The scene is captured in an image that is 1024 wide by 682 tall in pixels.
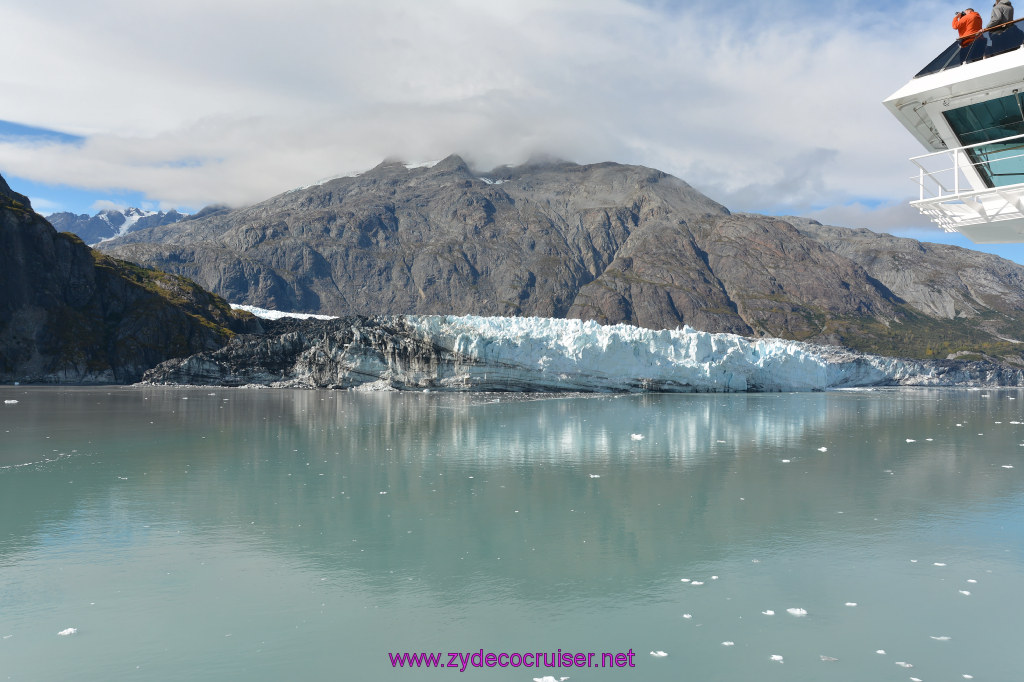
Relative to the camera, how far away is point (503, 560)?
1113cm

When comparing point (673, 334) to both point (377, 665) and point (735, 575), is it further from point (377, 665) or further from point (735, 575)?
point (377, 665)

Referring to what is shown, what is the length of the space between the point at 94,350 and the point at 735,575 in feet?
277

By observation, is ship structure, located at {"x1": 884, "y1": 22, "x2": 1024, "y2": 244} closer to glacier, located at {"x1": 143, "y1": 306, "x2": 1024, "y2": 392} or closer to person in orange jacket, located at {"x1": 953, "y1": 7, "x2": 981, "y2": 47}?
person in orange jacket, located at {"x1": 953, "y1": 7, "x2": 981, "y2": 47}

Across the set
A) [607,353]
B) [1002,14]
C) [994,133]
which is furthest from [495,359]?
[1002,14]

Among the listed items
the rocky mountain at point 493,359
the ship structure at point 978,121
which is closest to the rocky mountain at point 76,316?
the rocky mountain at point 493,359

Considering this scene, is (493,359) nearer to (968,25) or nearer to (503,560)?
(503,560)

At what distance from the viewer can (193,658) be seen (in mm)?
7703

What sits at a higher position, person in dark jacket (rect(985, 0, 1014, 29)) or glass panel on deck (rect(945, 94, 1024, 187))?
person in dark jacket (rect(985, 0, 1014, 29))

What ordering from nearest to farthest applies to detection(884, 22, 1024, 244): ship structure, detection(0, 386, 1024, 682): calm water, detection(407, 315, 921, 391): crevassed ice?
detection(0, 386, 1024, 682): calm water → detection(884, 22, 1024, 244): ship structure → detection(407, 315, 921, 391): crevassed ice

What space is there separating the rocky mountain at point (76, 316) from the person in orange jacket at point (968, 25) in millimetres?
83945

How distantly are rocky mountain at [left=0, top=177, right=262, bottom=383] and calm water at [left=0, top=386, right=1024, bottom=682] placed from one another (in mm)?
60100

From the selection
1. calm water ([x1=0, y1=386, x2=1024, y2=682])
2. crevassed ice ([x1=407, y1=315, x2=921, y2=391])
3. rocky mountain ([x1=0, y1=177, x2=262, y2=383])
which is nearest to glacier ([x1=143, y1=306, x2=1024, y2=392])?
crevassed ice ([x1=407, y1=315, x2=921, y2=391])

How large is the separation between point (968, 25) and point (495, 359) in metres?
46.8

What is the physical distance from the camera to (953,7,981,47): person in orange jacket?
37.1ft
